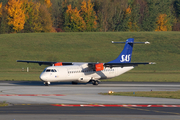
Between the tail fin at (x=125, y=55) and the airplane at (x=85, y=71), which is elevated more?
the tail fin at (x=125, y=55)

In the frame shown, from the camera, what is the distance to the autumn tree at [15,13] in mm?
104500

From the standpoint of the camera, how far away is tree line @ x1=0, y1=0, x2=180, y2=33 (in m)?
109

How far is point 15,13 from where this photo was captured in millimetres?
104938

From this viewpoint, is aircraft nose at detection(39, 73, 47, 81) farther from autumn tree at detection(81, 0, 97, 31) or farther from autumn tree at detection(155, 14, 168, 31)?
autumn tree at detection(155, 14, 168, 31)

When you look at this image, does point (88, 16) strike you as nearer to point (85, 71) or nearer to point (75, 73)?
point (85, 71)

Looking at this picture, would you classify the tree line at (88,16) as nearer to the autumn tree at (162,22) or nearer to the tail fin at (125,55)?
the autumn tree at (162,22)

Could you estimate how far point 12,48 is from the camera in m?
90.2

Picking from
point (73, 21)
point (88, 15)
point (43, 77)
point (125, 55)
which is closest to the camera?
point (43, 77)

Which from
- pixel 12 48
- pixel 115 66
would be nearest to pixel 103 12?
pixel 12 48

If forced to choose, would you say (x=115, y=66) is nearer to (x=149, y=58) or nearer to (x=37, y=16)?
(x=149, y=58)

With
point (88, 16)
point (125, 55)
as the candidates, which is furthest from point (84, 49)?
point (125, 55)

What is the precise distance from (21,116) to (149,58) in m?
67.9

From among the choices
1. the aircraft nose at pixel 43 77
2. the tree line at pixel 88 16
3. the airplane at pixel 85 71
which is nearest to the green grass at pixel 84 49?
the tree line at pixel 88 16

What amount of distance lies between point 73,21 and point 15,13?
21.8m
